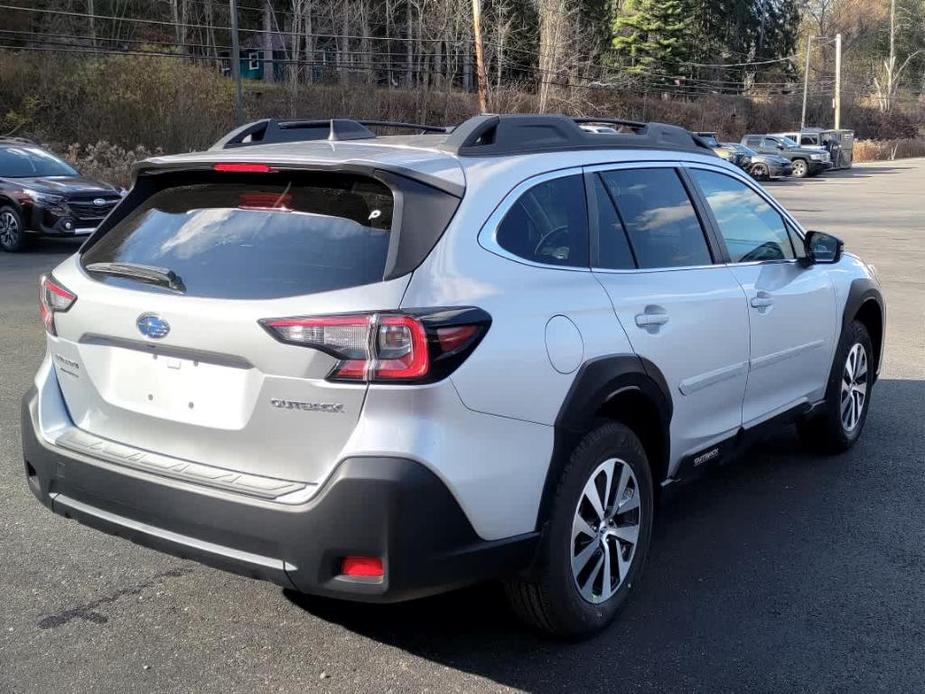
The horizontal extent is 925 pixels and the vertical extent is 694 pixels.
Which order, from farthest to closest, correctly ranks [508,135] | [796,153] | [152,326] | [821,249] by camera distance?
[796,153] → [821,249] → [508,135] → [152,326]

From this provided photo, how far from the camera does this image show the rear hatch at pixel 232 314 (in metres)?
2.95

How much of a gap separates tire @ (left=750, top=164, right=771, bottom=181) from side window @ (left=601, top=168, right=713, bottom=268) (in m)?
40.1

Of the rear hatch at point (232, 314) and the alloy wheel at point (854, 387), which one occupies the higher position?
the rear hatch at point (232, 314)

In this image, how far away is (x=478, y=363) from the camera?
300cm

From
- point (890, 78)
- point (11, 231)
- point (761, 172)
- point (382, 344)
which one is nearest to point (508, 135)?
point (382, 344)

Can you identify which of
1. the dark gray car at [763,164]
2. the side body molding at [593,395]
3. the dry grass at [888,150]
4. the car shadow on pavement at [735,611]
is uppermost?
the side body molding at [593,395]

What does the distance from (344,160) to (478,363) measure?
31.8 inches

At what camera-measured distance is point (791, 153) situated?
46.8 metres

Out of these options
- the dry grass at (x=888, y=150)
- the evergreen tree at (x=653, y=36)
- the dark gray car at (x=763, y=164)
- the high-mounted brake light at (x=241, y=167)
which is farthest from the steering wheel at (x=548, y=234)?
the dry grass at (x=888, y=150)

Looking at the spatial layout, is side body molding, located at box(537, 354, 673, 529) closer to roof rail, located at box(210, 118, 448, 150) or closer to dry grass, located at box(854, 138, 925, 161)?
roof rail, located at box(210, 118, 448, 150)

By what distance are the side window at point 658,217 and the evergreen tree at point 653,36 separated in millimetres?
65637

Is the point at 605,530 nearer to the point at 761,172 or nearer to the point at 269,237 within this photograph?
the point at 269,237

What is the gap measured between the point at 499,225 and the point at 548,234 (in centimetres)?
30

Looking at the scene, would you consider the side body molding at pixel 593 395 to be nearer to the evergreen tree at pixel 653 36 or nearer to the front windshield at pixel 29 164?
the front windshield at pixel 29 164
